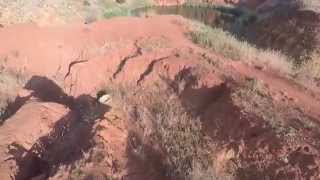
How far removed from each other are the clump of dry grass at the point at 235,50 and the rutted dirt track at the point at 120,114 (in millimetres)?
448

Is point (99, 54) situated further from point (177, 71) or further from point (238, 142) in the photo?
point (238, 142)

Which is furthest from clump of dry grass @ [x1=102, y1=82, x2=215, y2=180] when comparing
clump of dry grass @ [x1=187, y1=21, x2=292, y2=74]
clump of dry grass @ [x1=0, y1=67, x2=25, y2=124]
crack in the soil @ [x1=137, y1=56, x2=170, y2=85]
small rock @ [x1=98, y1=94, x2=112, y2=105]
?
clump of dry grass @ [x1=187, y1=21, x2=292, y2=74]

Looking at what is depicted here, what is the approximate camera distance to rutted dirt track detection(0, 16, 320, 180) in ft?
27.9

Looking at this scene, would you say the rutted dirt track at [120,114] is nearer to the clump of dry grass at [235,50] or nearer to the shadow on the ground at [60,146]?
the shadow on the ground at [60,146]

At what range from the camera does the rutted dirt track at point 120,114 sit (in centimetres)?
850

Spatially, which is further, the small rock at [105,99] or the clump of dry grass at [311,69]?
the clump of dry grass at [311,69]

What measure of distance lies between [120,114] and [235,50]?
561 centimetres

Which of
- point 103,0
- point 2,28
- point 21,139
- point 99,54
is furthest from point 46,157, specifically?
point 103,0

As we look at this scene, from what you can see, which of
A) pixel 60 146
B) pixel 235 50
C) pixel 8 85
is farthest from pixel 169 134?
pixel 235 50

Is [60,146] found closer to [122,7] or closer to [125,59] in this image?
[125,59]

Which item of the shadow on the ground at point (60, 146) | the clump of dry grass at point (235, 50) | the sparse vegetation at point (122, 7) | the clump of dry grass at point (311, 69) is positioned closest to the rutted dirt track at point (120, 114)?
the shadow on the ground at point (60, 146)

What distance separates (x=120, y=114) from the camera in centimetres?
991

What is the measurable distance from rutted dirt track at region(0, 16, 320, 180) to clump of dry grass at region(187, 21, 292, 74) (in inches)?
17.6

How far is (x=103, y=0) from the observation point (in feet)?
76.8
